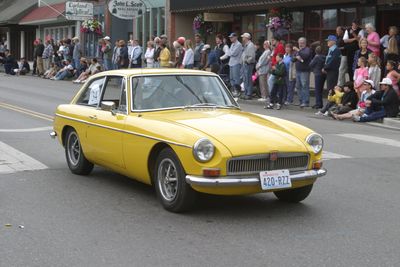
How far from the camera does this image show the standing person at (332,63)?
1748 cm

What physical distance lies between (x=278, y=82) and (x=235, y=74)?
10.3 feet

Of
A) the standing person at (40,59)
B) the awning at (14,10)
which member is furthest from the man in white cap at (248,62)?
the awning at (14,10)

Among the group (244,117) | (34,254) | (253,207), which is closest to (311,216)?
(253,207)

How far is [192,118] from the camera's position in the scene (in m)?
6.79

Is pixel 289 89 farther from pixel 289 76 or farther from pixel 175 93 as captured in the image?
pixel 175 93

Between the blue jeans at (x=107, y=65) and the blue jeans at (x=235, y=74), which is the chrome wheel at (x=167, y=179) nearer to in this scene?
the blue jeans at (x=235, y=74)

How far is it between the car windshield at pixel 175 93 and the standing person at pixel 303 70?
35.4 feet

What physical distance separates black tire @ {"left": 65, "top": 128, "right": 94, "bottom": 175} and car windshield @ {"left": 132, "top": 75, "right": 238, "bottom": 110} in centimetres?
133

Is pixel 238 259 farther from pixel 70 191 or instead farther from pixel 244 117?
pixel 70 191

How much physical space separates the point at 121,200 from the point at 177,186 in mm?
988

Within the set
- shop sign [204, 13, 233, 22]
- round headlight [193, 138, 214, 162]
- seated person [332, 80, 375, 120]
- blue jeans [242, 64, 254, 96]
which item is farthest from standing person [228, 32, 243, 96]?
round headlight [193, 138, 214, 162]

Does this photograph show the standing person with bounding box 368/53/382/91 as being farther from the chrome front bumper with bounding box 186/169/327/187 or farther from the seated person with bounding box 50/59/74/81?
the seated person with bounding box 50/59/74/81

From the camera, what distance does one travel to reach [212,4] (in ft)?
80.7

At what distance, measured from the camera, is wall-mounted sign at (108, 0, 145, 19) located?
2592 cm
